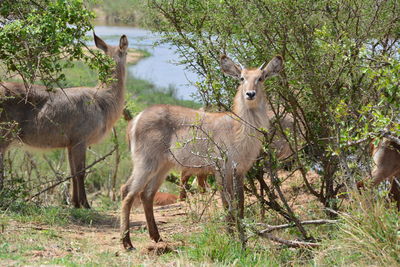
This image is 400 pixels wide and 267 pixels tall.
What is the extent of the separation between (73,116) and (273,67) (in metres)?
3.61

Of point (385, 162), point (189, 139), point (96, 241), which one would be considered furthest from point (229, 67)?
point (96, 241)

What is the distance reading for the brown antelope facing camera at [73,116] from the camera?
8.70 meters

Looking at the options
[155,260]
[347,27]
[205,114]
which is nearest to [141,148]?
[205,114]

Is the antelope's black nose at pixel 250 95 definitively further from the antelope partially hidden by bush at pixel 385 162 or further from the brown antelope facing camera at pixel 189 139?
the antelope partially hidden by bush at pixel 385 162

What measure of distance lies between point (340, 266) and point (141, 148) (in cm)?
257

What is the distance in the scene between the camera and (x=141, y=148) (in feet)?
22.4

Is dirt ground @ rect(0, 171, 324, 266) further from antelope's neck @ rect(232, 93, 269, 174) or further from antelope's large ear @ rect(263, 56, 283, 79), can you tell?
antelope's large ear @ rect(263, 56, 283, 79)

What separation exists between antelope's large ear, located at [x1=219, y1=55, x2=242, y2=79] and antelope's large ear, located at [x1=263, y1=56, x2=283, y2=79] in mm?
300

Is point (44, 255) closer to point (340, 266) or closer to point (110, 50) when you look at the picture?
point (340, 266)

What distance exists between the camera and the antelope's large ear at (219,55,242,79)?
6.52 m

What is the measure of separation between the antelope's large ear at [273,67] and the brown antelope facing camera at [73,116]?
2859 millimetres

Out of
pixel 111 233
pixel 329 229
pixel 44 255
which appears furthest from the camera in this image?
pixel 111 233

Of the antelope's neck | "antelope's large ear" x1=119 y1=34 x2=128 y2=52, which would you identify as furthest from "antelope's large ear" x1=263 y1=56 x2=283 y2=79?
"antelope's large ear" x1=119 y1=34 x2=128 y2=52

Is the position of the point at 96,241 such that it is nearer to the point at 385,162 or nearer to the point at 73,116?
the point at 73,116
